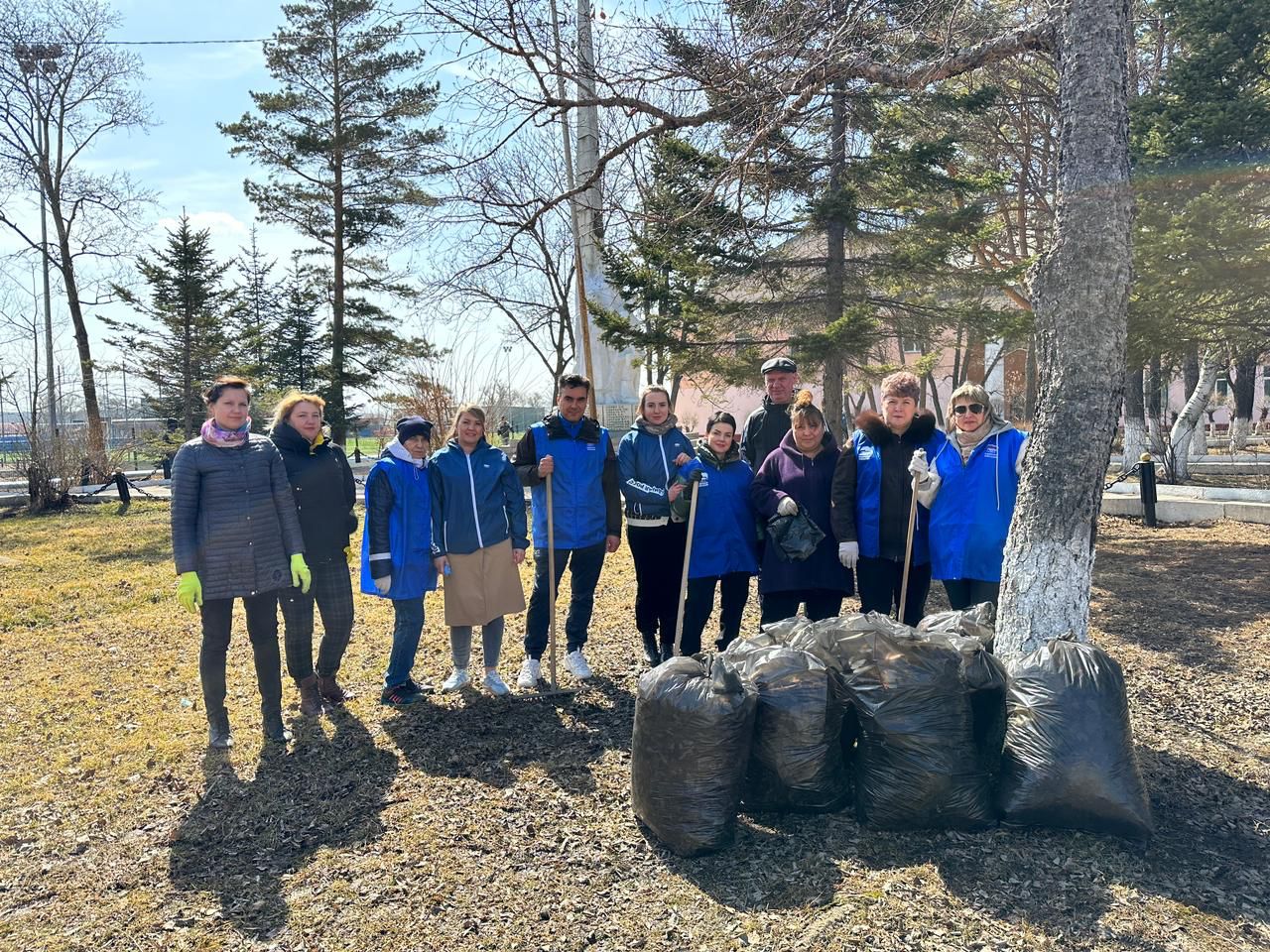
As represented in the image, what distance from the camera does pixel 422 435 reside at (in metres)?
4.52

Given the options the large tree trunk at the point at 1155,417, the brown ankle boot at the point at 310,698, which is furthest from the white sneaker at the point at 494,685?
the large tree trunk at the point at 1155,417

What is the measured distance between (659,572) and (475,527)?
3.52 feet

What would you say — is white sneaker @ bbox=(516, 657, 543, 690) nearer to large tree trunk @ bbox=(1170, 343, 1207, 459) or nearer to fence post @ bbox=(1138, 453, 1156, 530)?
fence post @ bbox=(1138, 453, 1156, 530)

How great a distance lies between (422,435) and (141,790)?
82.5 inches

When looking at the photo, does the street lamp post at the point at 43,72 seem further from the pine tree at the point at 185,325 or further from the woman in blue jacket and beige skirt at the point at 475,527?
the woman in blue jacket and beige skirt at the point at 475,527

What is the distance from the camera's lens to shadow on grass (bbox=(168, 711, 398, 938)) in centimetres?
284

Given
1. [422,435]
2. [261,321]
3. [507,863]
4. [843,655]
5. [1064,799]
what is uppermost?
[261,321]

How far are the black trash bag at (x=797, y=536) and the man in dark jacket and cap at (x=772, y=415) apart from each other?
982 mm

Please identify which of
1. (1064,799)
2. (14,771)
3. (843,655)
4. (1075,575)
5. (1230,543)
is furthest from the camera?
(1230,543)

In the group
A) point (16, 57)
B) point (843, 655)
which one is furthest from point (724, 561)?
point (16, 57)

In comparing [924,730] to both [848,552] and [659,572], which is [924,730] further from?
[659,572]

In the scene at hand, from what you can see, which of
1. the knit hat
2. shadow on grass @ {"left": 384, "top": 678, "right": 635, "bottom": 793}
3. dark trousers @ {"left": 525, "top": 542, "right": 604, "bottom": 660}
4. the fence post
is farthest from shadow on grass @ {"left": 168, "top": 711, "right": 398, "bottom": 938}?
the fence post

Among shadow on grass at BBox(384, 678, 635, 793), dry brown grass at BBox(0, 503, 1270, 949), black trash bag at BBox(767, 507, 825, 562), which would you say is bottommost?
dry brown grass at BBox(0, 503, 1270, 949)

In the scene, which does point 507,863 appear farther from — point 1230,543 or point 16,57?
point 16,57
